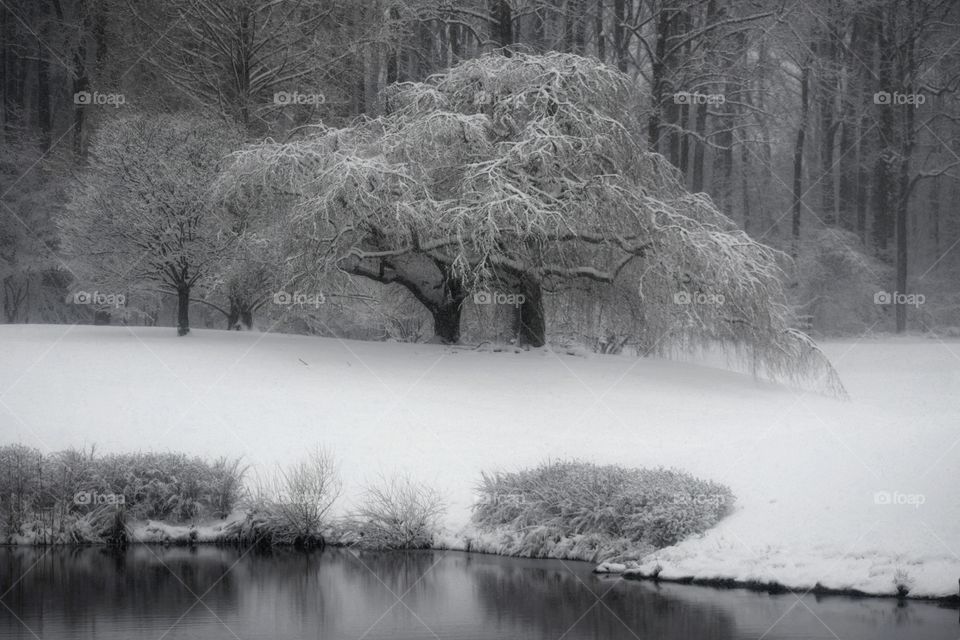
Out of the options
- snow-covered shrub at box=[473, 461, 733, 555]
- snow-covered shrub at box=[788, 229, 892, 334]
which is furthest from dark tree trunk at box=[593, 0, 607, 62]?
snow-covered shrub at box=[473, 461, 733, 555]

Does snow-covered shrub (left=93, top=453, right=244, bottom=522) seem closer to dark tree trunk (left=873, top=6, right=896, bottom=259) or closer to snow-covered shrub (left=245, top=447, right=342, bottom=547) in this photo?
snow-covered shrub (left=245, top=447, right=342, bottom=547)

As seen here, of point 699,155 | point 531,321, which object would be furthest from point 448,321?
point 699,155

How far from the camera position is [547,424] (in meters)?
17.2

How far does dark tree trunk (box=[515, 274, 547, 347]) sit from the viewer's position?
2059cm

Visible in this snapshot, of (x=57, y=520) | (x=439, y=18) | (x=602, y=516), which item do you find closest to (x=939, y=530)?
(x=602, y=516)

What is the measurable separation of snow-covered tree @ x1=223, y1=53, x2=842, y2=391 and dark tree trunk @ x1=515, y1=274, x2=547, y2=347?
Answer: 109 mm

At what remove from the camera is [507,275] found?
19.9 m

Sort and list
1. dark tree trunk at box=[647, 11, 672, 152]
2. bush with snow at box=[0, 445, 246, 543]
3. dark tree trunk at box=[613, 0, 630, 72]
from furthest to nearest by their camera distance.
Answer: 1. dark tree trunk at box=[613, 0, 630, 72]
2. dark tree trunk at box=[647, 11, 672, 152]
3. bush with snow at box=[0, 445, 246, 543]

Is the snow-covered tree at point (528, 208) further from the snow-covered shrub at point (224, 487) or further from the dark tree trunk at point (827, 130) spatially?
the dark tree trunk at point (827, 130)

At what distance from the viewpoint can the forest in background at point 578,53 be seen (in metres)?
25.6

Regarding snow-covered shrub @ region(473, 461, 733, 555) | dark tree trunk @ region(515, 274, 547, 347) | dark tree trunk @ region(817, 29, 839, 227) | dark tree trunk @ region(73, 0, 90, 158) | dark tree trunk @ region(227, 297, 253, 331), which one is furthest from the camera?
dark tree trunk @ region(817, 29, 839, 227)

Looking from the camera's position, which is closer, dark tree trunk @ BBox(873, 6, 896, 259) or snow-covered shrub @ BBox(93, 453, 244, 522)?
snow-covered shrub @ BBox(93, 453, 244, 522)

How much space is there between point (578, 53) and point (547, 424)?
1626 cm

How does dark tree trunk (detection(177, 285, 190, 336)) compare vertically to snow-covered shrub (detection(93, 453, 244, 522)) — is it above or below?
above
